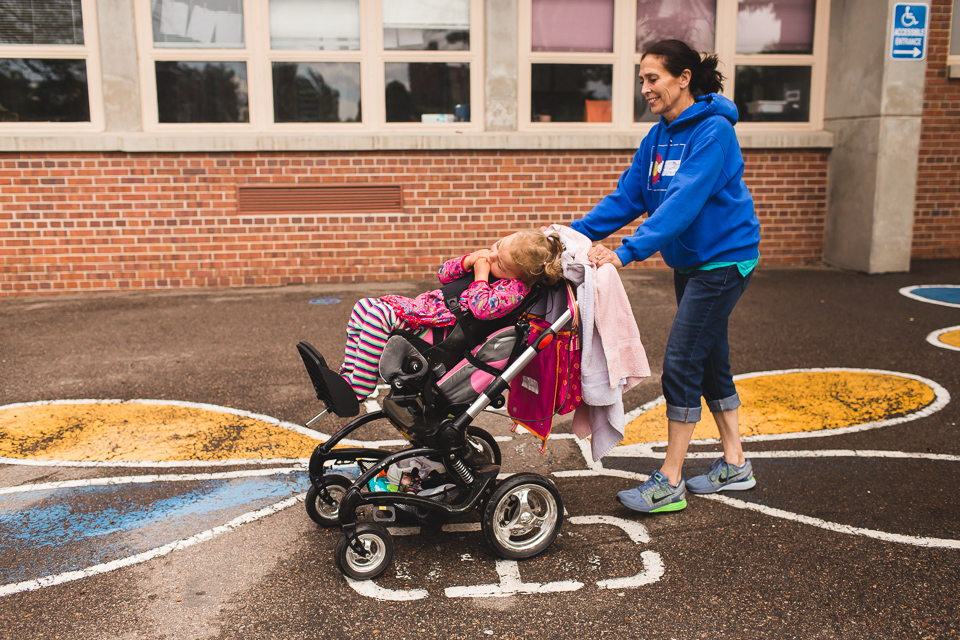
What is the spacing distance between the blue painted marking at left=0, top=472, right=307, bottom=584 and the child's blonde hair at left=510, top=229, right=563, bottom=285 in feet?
5.61

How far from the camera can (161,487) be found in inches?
159

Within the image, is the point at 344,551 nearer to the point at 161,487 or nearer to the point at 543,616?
the point at 543,616

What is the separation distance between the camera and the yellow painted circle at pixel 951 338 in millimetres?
6438

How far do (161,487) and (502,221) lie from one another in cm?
609

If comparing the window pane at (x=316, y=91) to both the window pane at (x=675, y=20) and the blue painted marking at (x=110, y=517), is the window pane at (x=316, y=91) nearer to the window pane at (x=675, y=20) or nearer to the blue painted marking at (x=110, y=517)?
the window pane at (x=675, y=20)

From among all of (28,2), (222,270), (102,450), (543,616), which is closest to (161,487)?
(102,450)

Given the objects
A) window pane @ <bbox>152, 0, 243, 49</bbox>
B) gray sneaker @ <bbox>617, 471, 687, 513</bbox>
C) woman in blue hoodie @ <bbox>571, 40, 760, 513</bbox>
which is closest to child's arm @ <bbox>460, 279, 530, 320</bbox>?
woman in blue hoodie @ <bbox>571, 40, 760, 513</bbox>

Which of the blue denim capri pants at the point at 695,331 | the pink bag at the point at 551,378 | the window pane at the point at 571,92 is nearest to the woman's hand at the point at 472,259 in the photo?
the pink bag at the point at 551,378

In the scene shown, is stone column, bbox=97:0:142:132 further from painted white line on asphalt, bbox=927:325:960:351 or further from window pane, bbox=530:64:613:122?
painted white line on asphalt, bbox=927:325:960:351

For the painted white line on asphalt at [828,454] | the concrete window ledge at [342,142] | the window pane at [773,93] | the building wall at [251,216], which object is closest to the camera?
the painted white line on asphalt at [828,454]

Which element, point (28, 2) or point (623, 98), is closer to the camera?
point (28, 2)

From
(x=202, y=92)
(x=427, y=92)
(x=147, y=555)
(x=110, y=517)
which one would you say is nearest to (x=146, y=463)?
(x=110, y=517)

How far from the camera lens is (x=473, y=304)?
3234mm

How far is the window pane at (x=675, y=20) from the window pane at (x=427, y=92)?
223cm
